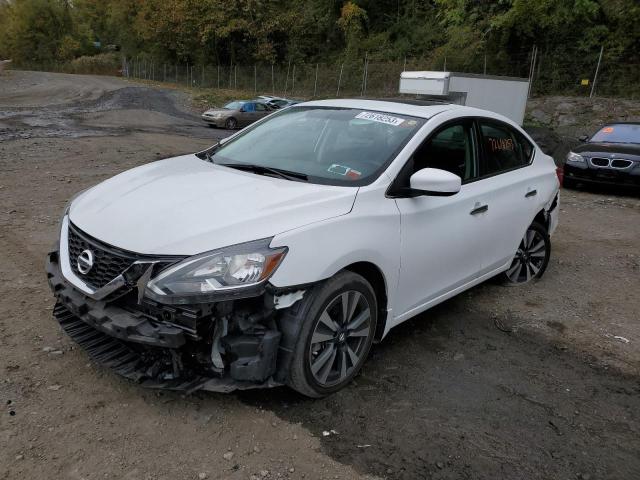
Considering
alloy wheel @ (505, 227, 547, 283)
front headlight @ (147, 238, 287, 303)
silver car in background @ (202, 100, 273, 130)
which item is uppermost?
front headlight @ (147, 238, 287, 303)

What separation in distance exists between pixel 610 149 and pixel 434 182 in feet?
28.4

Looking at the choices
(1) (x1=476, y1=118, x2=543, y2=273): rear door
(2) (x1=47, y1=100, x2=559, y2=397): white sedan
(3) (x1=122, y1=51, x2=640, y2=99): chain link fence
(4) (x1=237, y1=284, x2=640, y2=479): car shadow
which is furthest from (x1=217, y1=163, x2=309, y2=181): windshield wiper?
(3) (x1=122, y1=51, x2=640, y2=99): chain link fence

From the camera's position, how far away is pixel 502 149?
4570 millimetres

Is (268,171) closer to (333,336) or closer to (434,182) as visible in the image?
(434,182)

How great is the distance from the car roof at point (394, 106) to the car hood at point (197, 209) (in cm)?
105

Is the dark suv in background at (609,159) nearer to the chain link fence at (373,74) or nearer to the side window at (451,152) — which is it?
the side window at (451,152)

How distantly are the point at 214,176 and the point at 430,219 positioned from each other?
4.65 feet

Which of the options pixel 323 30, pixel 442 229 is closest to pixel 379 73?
pixel 323 30

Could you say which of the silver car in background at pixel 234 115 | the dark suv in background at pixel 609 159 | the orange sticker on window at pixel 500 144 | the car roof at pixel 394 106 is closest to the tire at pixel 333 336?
the car roof at pixel 394 106

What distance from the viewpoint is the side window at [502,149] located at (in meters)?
4.33

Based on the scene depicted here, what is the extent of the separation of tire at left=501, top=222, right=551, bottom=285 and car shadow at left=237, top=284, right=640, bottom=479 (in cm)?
111

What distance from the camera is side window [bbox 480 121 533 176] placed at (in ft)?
14.2

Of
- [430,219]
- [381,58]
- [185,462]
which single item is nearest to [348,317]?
[430,219]

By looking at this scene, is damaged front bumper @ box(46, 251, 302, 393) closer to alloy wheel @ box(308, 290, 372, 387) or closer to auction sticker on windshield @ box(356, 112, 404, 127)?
alloy wheel @ box(308, 290, 372, 387)
